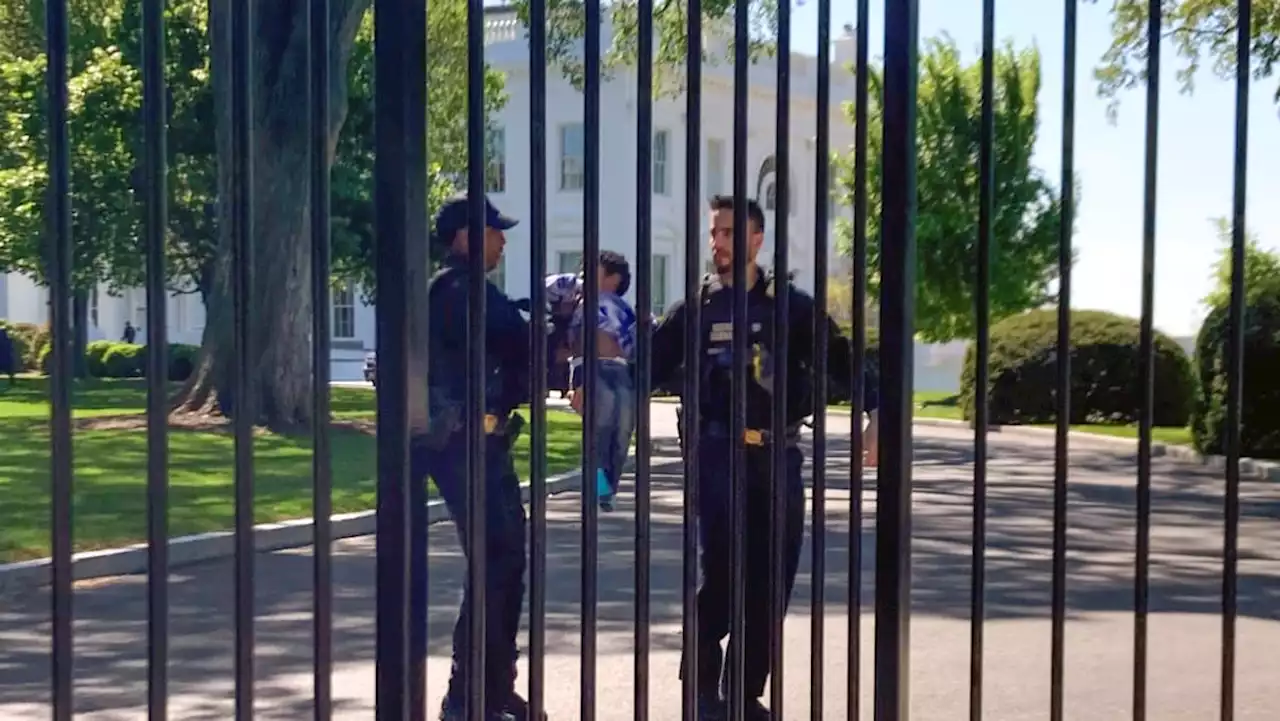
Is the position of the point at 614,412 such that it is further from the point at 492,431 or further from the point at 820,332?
the point at 820,332

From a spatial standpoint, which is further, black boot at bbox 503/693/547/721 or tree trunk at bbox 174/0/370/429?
tree trunk at bbox 174/0/370/429

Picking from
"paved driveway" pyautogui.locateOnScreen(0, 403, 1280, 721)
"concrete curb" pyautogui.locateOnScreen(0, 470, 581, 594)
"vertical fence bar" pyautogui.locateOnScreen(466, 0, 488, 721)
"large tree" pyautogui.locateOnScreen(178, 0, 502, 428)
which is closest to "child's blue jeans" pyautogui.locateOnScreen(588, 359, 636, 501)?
"paved driveway" pyautogui.locateOnScreen(0, 403, 1280, 721)

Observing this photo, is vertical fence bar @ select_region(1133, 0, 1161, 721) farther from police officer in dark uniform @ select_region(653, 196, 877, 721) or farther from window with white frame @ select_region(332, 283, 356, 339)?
window with white frame @ select_region(332, 283, 356, 339)

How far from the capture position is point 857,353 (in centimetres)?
312

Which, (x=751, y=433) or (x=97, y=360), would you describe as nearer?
(x=751, y=433)

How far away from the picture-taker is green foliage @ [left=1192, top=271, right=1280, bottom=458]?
1738 centimetres

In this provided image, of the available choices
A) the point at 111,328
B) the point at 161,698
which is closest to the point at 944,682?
the point at 161,698

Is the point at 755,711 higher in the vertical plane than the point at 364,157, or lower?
lower

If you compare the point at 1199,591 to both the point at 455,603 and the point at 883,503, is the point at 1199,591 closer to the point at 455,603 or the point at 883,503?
the point at 455,603

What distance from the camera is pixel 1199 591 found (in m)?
9.56

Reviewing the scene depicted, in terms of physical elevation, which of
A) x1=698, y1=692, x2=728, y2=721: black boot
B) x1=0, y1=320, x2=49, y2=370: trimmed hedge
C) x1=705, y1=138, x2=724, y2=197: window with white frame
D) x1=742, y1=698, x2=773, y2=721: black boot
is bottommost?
x1=698, y1=692, x2=728, y2=721: black boot

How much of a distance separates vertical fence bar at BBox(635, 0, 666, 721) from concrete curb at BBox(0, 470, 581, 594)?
18.1ft

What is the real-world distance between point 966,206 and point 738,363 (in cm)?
2717

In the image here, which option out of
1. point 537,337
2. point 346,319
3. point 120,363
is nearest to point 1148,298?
point 537,337
